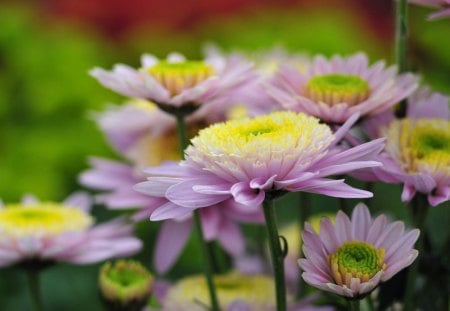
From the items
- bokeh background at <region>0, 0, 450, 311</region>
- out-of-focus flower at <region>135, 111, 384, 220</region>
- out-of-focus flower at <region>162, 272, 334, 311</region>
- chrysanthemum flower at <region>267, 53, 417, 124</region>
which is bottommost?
out-of-focus flower at <region>162, 272, 334, 311</region>

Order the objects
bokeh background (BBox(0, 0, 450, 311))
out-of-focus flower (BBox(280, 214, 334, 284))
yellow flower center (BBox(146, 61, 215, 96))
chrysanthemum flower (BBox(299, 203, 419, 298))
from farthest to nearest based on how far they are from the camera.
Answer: bokeh background (BBox(0, 0, 450, 311)) → out-of-focus flower (BBox(280, 214, 334, 284)) → yellow flower center (BBox(146, 61, 215, 96)) → chrysanthemum flower (BBox(299, 203, 419, 298))

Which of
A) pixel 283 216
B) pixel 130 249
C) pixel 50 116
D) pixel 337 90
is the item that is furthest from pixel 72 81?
pixel 337 90

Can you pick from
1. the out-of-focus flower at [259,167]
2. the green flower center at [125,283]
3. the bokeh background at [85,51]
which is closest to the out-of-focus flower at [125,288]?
the green flower center at [125,283]

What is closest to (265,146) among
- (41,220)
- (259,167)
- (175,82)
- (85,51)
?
(259,167)

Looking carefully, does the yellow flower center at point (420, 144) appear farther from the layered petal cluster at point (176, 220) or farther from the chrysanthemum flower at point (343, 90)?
the layered petal cluster at point (176, 220)

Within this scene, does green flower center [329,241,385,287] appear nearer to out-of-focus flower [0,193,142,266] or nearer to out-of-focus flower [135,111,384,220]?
out-of-focus flower [135,111,384,220]

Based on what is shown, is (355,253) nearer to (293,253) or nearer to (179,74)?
(179,74)

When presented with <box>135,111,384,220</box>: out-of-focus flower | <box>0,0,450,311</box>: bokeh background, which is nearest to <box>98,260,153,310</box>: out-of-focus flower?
<box>135,111,384,220</box>: out-of-focus flower
